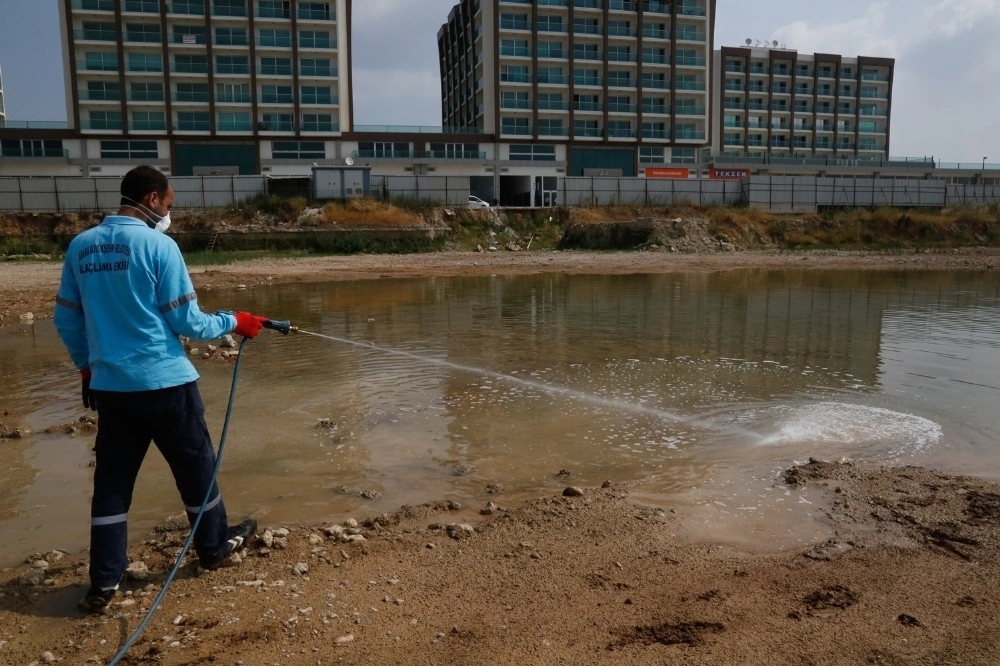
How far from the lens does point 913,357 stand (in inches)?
Answer: 450

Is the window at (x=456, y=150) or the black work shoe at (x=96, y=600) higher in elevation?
the window at (x=456, y=150)

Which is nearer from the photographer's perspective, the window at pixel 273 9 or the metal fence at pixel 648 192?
the metal fence at pixel 648 192

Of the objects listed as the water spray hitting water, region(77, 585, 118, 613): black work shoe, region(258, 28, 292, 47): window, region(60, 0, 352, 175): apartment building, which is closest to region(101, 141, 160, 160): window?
region(60, 0, 352, 175): apartment building

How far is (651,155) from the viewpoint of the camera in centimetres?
7356

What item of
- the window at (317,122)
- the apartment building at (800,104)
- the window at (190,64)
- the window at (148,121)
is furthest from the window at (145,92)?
the apartment building at (800,104)

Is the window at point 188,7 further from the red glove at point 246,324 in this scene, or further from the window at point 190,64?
the red glove at point 246,324

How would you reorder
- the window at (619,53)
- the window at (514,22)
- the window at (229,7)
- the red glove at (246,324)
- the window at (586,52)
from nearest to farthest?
1. the red glove at (246,324)
2. the window at (229,7)
3. the window at (514,22)
4. the window at (586,52)
5. the window at (619,53)

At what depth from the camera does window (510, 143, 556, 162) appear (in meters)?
70.2

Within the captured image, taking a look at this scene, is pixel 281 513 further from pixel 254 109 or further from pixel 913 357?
pixel 254 109

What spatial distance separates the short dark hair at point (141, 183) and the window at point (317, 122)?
65.2 metres

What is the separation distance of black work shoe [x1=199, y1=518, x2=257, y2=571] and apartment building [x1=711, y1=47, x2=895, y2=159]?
311 feet

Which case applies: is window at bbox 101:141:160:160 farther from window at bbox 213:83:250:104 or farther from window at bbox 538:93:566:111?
window at bbox 538:93:566:111

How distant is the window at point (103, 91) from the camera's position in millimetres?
62406

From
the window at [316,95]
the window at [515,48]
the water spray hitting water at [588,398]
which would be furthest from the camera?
the window at [515,48]
